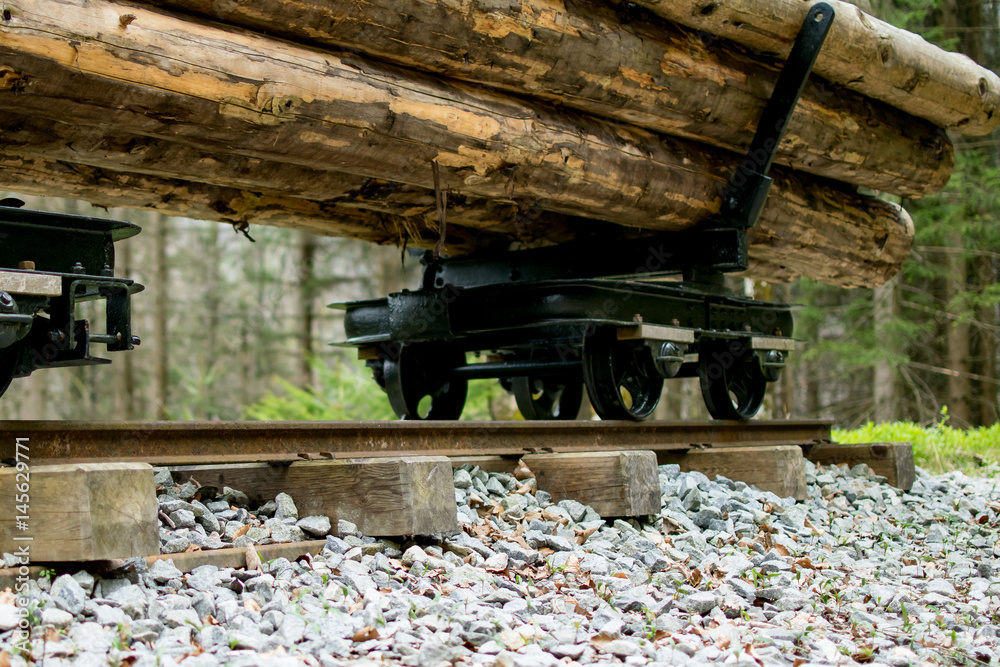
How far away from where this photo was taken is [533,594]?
327 centimetres

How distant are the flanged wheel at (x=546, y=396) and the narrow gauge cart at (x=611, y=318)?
0.01 meters

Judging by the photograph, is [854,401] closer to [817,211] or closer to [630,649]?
[817,211]

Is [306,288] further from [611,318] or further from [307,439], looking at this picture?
[307,439]

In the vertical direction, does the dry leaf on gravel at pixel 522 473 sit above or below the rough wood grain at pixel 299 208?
below

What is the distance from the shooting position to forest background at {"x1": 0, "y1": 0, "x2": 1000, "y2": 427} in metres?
13.3

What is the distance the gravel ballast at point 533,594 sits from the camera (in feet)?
8.36

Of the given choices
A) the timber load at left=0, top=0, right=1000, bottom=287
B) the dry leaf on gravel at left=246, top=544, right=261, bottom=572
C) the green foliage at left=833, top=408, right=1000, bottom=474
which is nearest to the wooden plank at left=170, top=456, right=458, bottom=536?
the dry leaf on gravel at left=246, top=544, right=261, bottom=572

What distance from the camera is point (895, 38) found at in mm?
6234

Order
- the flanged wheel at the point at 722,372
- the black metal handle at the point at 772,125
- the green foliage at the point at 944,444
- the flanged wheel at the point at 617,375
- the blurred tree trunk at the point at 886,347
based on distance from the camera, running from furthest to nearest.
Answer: the blurred tree trunk at the point at 886,347, the green foliage at the point at 944,444, the flanged wheel at the point at 722,372, the flanged wheel at the point at 617,375, the black metal handle at the point at 772,125

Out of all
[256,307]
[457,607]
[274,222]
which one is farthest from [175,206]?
[256,307]

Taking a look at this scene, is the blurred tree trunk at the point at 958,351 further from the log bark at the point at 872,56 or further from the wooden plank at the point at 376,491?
the wooden plank at the point at 376,491

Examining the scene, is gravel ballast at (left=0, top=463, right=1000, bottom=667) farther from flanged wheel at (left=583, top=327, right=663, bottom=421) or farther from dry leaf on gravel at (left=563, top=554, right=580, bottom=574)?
flanged wheel at (left=583, top=327, right=663, bottom=421)

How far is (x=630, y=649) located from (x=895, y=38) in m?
5.16
